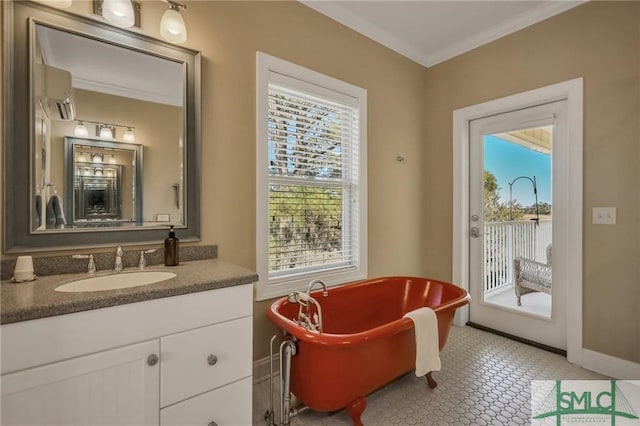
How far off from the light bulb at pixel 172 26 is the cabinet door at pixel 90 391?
1.53 meters

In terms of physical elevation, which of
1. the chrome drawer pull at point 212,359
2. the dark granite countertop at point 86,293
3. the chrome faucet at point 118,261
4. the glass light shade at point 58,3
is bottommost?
the chrome drawer pull at point 212,359

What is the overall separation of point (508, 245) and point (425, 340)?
171cm

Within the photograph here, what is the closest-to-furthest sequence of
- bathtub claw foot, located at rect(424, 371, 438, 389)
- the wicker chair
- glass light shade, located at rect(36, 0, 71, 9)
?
glass light shade, located at rect(36, 0, 71, 9)
bathtub claw foot, located at rect(424, 371, 438, 389)
the wicker chair

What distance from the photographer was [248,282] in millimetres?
1354

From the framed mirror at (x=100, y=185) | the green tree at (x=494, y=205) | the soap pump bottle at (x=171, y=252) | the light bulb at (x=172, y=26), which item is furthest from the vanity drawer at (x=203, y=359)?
the green tree at (x=494, y=205)

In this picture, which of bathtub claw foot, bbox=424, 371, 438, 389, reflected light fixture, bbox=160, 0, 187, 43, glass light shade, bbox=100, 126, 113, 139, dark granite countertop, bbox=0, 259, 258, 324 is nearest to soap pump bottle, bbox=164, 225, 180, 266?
dark granite countertop, bbox=0, 259, 258, 324

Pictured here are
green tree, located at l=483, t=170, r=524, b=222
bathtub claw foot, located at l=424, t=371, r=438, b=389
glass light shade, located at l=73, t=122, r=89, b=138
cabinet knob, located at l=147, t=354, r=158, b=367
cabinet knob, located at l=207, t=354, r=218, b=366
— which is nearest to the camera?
cabinet knob, located at l=147, t=354, r=158, b=367

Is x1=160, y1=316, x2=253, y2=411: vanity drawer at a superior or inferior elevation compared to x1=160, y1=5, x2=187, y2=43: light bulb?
inferior

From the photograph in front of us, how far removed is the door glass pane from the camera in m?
2.57

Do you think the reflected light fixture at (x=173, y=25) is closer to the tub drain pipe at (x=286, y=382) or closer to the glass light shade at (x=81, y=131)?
the glass light shade at (x=81, y=131)

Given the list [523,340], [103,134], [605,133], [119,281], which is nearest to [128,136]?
[103,134]

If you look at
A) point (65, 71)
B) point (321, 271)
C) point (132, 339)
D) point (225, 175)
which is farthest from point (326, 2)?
point (132, 339)

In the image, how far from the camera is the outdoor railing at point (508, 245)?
8.55ft

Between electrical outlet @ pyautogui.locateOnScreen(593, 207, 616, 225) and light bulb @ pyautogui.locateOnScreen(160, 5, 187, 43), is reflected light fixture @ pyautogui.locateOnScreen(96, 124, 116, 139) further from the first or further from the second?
electrical outlet @ pyautogui.locateOnScreen(593, 207, 616, 225)
